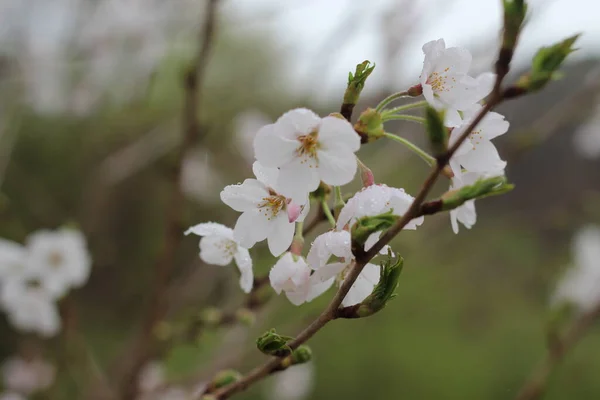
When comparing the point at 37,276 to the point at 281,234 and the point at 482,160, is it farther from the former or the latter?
the point at 482,160

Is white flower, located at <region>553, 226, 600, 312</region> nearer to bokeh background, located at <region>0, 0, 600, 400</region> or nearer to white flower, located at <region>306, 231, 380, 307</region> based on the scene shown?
bokeh background, located at <region>0, 0, 600, 400</region>

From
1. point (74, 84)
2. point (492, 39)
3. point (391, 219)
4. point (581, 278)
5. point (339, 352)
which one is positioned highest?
point (74, 84)

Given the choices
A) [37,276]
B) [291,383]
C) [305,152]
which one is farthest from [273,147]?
[291,383]

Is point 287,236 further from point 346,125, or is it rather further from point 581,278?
point 581,278

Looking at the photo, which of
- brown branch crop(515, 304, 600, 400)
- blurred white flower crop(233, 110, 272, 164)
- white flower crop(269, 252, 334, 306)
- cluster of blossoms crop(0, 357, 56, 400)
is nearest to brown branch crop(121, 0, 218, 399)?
white flower crop(269, 252, 334, 306)

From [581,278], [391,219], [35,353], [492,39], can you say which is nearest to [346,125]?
[391,219]

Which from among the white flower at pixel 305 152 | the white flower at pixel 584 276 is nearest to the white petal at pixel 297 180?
the white flower at pixel 305 152

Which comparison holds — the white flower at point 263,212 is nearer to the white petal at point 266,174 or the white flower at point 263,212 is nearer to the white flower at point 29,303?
the white petal at point 266,174
